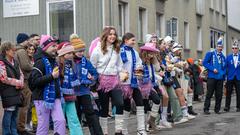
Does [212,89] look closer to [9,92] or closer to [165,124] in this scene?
[165,124]

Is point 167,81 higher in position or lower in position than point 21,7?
lower

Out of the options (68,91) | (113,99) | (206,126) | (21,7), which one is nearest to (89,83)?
(68,91)

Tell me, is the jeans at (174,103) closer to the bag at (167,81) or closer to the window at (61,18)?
the bag at (167,81)

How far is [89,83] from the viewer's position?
8633 millimetres

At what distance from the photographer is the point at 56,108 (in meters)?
7.70

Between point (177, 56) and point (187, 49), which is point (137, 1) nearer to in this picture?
point (187, 49)

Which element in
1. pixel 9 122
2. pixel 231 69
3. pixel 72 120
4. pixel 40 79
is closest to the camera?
pixel 40 79

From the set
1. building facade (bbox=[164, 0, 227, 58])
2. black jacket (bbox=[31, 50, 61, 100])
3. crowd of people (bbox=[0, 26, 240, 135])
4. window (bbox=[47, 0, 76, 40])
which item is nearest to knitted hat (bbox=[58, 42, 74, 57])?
crowd of people (bbox=[0, 26, 240, 135])

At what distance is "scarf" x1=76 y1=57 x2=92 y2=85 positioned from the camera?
8.56 m

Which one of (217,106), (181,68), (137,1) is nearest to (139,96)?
(181,68)

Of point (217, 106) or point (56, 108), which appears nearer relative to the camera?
point (56, 108)

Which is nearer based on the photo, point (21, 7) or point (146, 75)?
point (146, 75)

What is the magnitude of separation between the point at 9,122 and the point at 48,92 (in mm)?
2173

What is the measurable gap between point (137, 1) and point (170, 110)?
1084cm
